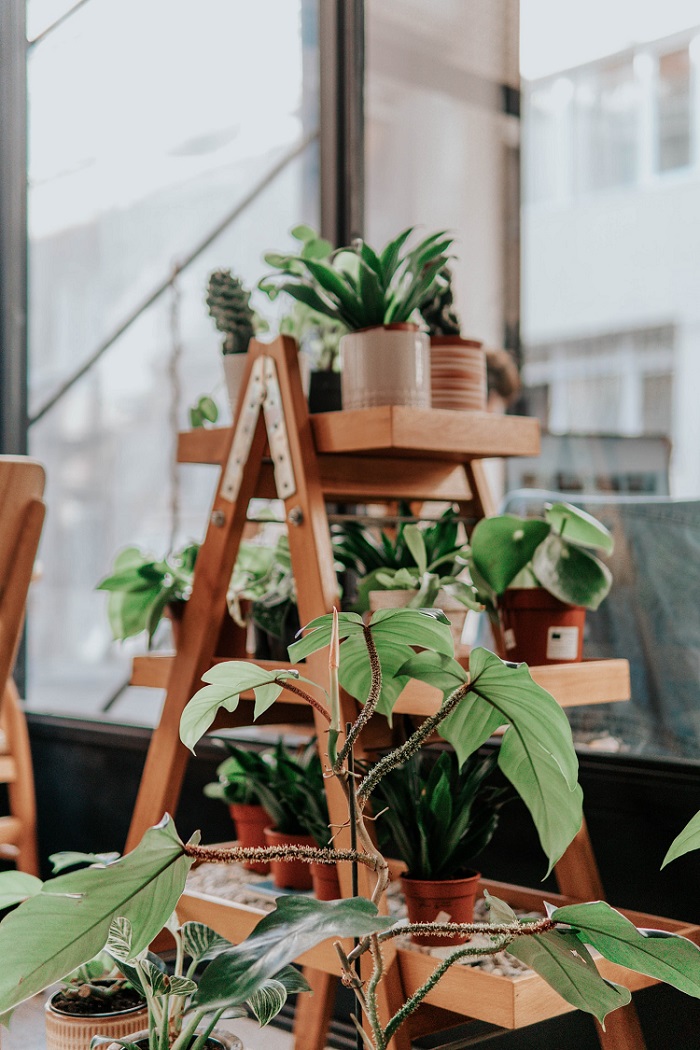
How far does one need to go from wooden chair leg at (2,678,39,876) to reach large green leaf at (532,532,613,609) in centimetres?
147

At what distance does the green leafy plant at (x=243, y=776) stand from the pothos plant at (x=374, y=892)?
67 cm

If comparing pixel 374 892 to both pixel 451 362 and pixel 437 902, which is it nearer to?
pixel 437 902

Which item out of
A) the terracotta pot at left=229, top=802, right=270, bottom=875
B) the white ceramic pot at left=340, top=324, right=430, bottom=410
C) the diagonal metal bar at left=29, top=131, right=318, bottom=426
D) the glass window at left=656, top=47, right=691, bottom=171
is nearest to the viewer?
the white ceramic pot at left=340, top=324, right=430, bottom=410

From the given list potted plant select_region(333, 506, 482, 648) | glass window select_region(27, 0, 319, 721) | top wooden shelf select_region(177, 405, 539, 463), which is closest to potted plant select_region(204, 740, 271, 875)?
potted plant select_region(333, 506, 482, 648)

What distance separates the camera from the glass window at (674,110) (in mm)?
2191

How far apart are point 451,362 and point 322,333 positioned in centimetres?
29

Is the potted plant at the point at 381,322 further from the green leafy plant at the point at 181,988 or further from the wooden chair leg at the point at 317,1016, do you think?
the wooden chair leg at the point at 317,1016

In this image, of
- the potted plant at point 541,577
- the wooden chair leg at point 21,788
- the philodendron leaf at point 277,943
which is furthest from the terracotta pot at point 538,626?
the wooden chair leg at point 21,788

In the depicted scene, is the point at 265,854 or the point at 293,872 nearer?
the point at 265,854

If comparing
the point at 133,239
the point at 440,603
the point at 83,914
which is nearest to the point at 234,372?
the point at 440,603

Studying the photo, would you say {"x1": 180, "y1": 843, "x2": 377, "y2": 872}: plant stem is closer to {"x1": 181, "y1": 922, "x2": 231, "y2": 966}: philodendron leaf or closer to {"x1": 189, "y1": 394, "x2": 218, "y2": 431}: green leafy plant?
{"x1": 181, "y1": 922, "x2": 231, "y2": 966}: philodendron leaf

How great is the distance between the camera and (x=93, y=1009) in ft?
3.96

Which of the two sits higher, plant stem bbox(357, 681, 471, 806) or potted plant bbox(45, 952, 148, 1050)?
plant stem bbox(357, 681, 471, 806)

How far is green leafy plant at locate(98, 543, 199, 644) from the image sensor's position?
1573 millimetres
